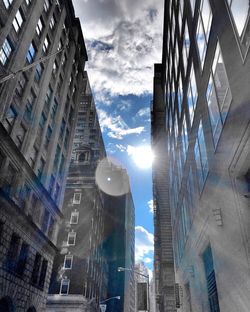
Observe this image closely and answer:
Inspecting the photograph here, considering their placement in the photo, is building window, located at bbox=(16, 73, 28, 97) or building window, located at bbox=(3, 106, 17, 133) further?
building window, located at bbox=(16, 73, 28, 97)

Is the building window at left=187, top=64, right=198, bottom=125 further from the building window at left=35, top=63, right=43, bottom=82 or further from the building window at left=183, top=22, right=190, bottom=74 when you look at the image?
the building window at left=35, top=63, right=43, bottom=82

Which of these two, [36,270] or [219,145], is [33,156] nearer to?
[36,270]

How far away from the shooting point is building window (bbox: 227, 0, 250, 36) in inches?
377

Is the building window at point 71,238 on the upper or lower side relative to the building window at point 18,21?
lower

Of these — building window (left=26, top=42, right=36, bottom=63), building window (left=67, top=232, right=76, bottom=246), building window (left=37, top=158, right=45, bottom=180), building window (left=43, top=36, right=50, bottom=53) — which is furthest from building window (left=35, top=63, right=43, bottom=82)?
building window (left=67, top=232, right=76, bottom=246)

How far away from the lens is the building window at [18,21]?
89.0 ft

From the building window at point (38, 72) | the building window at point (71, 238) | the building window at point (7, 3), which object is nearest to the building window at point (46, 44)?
the building window at point (38, 72)

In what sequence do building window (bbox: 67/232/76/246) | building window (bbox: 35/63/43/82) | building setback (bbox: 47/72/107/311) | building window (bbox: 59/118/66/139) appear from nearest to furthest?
building window (bbox: 35/63/43/82)
building window (bbox: 59/118/66/139)
building setback (bbox: 47/72/107/311)
building window (bbox: 67/232/76/246)

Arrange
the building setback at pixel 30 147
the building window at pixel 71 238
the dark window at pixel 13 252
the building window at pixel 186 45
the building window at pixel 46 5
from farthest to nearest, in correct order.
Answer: the building window at pixel 71 238 < the building window at pixel 46 5 < the building setback at pixel 30 147 < the dark window at pixel 13 252 < the building window at pixel 186 45

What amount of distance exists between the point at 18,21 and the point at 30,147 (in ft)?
39.7

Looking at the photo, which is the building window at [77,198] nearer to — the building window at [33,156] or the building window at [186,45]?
the building window at [33,156]

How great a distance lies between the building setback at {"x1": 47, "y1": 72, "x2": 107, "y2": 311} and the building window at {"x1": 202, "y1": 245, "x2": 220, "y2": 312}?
38525mm

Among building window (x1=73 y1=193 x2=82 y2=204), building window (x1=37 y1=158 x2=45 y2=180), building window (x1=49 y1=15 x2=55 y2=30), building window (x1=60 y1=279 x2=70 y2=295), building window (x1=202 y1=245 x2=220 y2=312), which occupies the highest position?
building window (x1=49 y1=15 x2=55 y2=30)

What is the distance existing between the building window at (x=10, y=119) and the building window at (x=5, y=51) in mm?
4051
